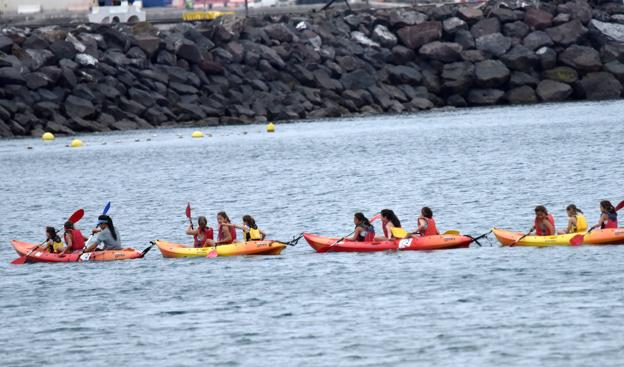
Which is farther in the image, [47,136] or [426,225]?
[47,136]

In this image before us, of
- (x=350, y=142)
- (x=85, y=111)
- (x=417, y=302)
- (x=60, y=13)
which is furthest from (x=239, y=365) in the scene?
(x=60, y=13)

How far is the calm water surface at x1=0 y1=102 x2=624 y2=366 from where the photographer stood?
2597cm

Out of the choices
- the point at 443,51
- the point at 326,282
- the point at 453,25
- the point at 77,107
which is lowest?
the point at 326,282

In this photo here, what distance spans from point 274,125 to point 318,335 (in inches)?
2517

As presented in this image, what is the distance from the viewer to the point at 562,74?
310ft

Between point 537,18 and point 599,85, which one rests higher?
point 537,18

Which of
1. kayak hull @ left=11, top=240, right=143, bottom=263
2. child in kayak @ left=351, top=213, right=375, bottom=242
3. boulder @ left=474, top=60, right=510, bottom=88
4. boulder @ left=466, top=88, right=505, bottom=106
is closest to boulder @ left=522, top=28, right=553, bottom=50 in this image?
boulder @ left=474, top=60, right=510, bottom=88

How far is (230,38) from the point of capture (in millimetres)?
94312

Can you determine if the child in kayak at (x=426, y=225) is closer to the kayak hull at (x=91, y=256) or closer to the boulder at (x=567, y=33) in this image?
the kayak hull at (x=91, y=256)

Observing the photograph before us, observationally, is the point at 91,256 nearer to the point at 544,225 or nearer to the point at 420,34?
the point at 544,225

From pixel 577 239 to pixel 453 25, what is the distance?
6388 centimetres

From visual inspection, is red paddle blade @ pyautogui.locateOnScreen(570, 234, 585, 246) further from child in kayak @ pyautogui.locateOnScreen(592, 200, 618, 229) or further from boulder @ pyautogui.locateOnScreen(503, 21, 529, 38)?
boulder @ pyautogui.locateOnScreen(503, 21, 529, 38)

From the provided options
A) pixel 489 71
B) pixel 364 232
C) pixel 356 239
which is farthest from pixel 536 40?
pixel 364 232

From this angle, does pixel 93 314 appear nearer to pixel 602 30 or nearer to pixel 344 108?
pixel 344 108
